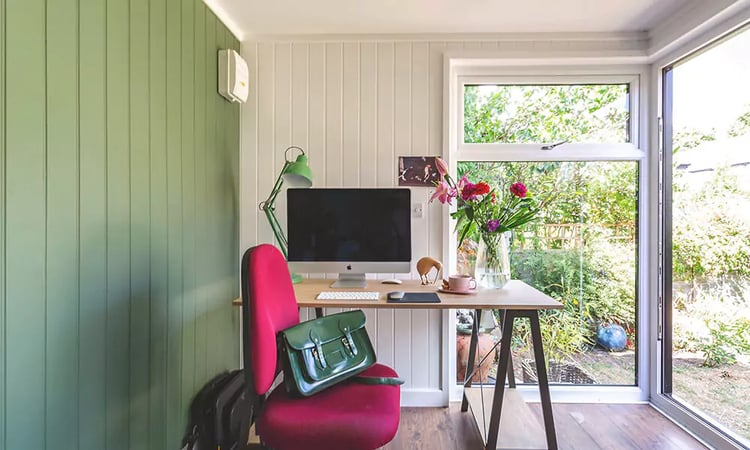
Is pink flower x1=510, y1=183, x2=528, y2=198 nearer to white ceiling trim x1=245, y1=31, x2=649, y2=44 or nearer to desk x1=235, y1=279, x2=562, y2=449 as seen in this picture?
desk x1=235, y1=279, x2=562, y2=449

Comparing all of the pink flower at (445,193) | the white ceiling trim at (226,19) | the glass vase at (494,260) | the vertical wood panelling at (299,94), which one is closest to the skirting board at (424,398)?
the glass vase at (494,260)

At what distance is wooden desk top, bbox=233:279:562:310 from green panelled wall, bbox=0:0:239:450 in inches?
14.5

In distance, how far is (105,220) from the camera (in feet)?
3.45

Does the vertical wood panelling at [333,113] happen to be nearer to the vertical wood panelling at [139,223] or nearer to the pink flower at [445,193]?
the pink flower at [445,193]

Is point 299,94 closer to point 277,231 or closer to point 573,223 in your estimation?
point 277,231

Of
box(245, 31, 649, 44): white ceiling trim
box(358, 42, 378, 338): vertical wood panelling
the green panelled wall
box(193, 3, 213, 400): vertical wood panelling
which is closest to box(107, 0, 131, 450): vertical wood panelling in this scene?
the green panelled wall

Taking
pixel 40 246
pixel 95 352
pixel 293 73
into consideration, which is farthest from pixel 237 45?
pixel 95 352

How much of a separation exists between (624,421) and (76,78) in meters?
2.81

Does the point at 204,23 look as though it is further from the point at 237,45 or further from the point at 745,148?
the point at 745,148

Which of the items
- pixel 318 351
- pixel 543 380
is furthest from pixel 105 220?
pixel 543 380

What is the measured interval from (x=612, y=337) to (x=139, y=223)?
2549 mm

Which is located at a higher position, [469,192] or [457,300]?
[469,192]

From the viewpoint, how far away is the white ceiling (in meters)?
1.68

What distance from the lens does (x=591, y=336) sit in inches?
82.4
